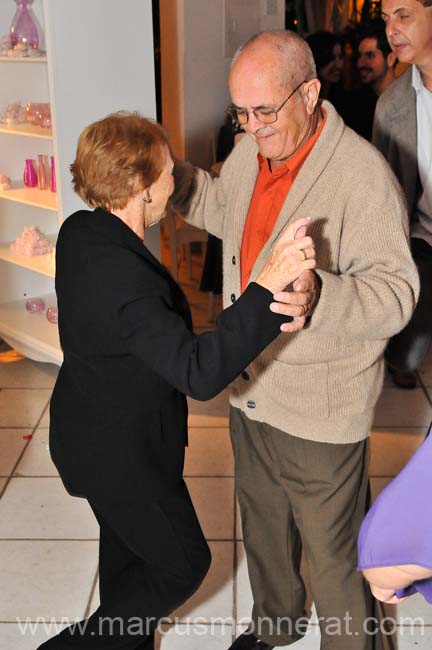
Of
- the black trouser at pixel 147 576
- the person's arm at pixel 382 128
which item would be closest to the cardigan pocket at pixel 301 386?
the black trouser at pixel 147 576

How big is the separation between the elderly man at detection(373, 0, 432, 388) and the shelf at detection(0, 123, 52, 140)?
1.66 meters

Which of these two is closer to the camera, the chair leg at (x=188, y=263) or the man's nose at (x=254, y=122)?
the man's nose at (x=254, y=122)

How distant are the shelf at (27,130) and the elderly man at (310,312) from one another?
1.80 meters

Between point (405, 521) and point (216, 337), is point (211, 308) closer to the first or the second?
point (216, 337)

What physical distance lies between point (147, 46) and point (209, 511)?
6.61 feet

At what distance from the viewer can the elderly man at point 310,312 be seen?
1.64 metres

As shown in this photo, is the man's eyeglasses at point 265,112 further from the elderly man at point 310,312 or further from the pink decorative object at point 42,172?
the pink decorative object at point 42,172

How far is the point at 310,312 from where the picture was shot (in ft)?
5.18

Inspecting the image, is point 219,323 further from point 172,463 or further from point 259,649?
point 259,649

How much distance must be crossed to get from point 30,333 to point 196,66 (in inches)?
86.4

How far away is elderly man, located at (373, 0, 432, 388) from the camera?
2.53m

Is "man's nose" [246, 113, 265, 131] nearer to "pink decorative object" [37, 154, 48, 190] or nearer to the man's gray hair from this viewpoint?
the man's gray hair

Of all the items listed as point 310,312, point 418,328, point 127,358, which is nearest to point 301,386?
point 310,312

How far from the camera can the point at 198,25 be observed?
5.19 metres
